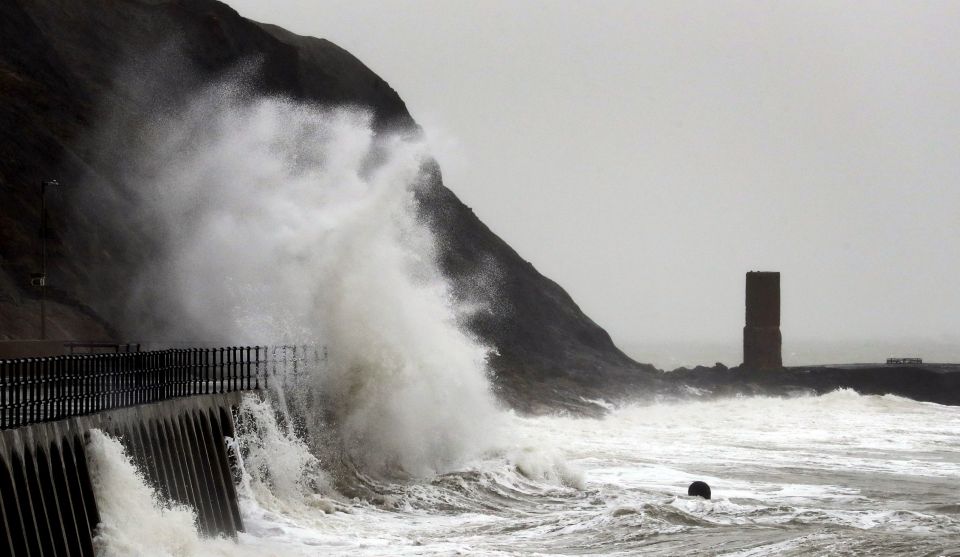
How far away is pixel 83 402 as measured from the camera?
1509 cm

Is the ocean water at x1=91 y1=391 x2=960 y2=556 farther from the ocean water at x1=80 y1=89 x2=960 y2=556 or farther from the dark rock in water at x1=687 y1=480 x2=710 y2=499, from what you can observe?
the dark rock in water at x1=687 y1=480 x2=710 y2=499

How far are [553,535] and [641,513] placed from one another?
2.23 meters

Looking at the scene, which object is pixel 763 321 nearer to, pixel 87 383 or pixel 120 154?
pixel 120 154

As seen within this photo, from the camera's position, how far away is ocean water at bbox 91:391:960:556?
60.8 feet

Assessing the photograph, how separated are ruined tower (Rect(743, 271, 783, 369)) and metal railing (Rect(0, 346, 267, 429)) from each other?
175ft

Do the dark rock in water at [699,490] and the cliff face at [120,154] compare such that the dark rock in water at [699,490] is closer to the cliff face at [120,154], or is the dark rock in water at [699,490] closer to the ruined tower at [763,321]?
the cliff face at [120,154]

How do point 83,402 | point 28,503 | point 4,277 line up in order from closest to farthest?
point 28,503 → point 83,402 → point 4,277

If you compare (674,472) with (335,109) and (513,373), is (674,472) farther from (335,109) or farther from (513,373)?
(335,109)

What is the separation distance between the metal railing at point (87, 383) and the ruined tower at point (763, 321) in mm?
53375

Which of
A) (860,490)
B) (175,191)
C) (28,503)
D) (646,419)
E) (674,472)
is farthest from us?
(646,419)

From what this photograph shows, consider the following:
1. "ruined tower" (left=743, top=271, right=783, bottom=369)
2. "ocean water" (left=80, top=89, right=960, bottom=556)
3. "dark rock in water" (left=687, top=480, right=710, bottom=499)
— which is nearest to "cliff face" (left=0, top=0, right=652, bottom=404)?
"ocean water" (left=80, top=89, right=960, bottom=556)

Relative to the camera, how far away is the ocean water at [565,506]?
18.5 m

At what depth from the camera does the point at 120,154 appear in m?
48.1

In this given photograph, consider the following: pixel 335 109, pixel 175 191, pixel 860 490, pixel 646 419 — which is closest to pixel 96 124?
pixel 175 191
